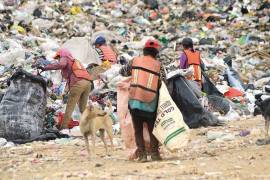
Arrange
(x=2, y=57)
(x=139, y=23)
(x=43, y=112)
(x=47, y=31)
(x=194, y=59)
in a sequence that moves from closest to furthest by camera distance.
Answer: (x=43, y=112), (x=194, y=59), (x=2, y=57), (x=47, y=31), (x=139, y=23)

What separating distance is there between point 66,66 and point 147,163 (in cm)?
330

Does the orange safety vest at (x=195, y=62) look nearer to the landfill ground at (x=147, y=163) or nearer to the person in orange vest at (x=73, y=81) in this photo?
the landfill ground at (x=147, y=163)

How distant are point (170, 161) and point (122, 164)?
43 centimetres

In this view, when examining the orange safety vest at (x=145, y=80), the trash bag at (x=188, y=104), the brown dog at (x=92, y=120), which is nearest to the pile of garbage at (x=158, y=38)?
the trash bag at (x=188, y=104)

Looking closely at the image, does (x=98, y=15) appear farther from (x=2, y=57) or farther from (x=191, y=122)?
(x=191, y=122)

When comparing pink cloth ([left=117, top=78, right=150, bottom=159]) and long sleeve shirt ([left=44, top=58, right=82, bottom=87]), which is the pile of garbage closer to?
long sleeve shirt ([left=44, top=58, right=82, bottom=87])

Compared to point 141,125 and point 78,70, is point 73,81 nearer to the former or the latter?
point 78,70

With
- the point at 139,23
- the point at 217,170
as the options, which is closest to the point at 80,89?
the point at 217,170

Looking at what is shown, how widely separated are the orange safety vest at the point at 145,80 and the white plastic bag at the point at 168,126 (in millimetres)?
106

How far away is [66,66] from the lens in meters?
9.38

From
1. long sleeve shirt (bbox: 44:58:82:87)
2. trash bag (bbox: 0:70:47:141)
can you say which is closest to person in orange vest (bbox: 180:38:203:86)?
long sleeve shirt (bbox: 44:58:82:87)

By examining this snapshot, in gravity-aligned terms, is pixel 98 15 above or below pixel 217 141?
above

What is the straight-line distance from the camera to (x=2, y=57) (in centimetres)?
1270

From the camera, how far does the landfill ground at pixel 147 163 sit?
18.4ft
